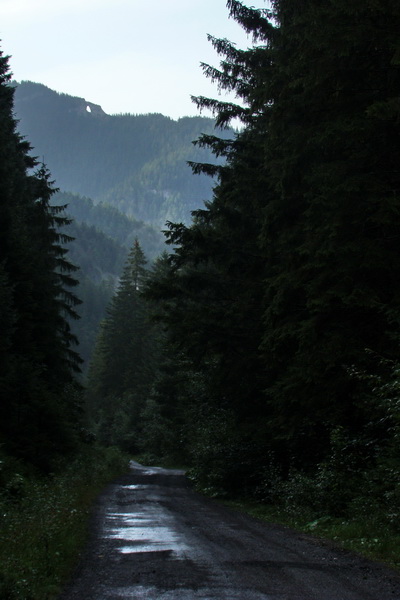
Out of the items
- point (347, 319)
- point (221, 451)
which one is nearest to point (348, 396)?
point (347, 319)

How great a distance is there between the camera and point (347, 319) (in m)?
11.5

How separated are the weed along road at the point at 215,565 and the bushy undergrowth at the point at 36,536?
13.4 inches

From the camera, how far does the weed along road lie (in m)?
6.09

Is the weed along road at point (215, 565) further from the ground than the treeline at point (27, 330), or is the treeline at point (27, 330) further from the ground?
the treeline at point (27, 330)

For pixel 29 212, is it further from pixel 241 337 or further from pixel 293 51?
pixel 293 51

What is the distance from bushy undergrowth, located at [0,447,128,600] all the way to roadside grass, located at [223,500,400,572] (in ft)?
14.0

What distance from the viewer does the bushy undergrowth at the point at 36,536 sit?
246 inches

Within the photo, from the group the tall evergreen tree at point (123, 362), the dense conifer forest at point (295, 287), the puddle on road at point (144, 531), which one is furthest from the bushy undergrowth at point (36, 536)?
the tall evergreen tree at point (123, 362)

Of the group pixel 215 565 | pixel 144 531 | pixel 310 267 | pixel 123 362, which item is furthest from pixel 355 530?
pixel 123 362

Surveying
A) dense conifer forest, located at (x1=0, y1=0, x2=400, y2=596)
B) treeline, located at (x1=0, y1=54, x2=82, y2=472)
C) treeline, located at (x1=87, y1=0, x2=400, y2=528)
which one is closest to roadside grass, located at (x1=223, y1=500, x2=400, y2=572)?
dense conifer forest, located at (x1=0, y1=0, x2=400, y2=596)

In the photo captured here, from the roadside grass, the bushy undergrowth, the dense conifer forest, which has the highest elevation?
the dense conifer forest

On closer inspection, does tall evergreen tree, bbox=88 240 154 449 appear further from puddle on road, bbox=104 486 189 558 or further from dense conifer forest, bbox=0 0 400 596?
puddle on road, bbox=104 486 189 558

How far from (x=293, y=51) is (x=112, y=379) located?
199 feet

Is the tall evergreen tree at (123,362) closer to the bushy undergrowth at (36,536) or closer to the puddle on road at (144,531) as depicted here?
the bushy undergrowth at (36,536)
